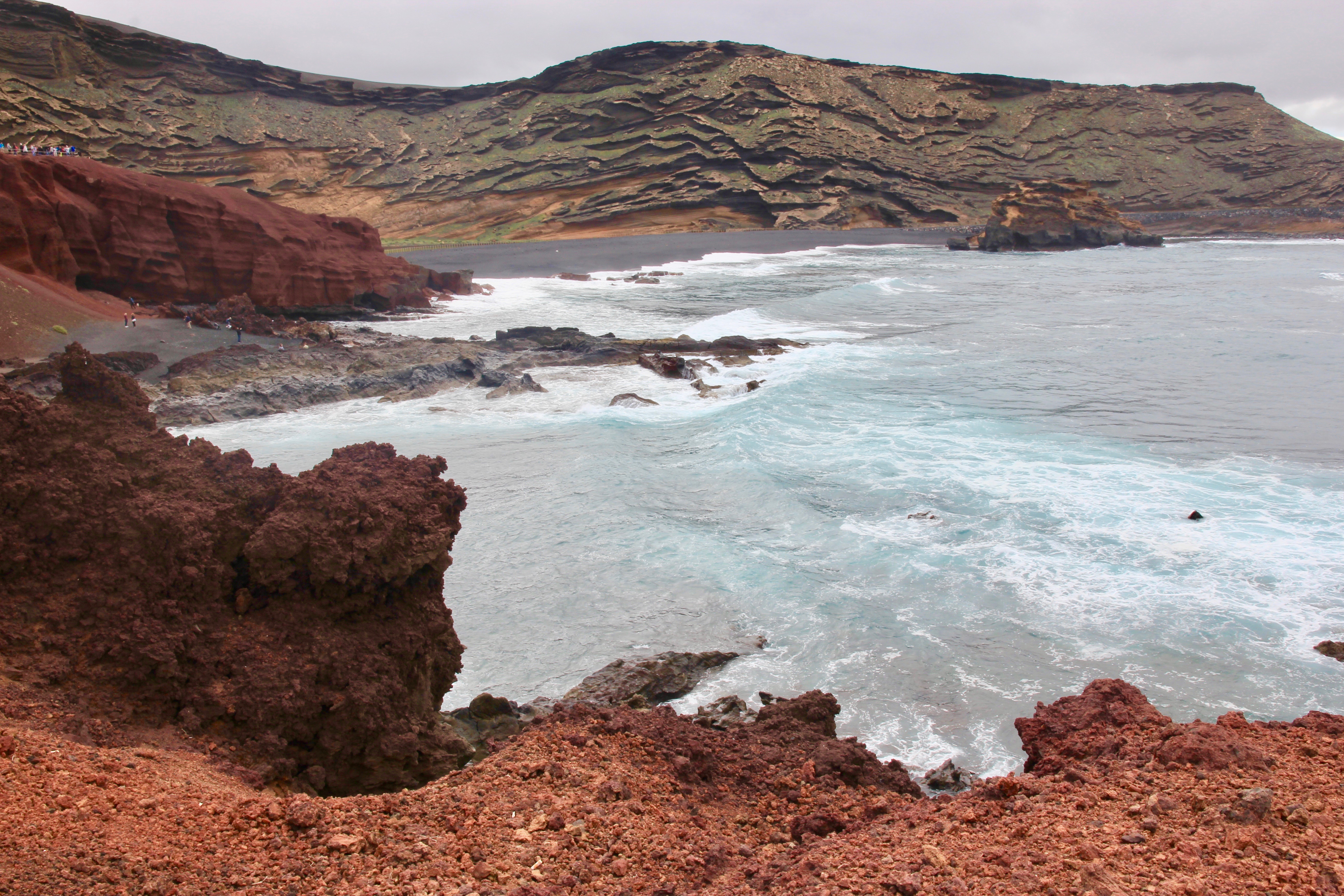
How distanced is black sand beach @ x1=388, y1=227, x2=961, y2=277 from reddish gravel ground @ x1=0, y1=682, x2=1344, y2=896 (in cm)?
3526

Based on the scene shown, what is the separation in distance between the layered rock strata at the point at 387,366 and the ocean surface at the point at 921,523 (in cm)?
64

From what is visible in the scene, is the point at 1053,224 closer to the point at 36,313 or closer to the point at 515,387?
the point at 515,387

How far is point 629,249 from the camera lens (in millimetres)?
48906

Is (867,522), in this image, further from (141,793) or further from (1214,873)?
(141,793)

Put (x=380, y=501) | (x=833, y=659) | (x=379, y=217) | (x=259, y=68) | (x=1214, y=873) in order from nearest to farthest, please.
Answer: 1. (x=1214, y=873)
2. (x=380, y=501)
3. (x=833, y=659)
4. (x=379, y=217)
5. (x=259, y=68)

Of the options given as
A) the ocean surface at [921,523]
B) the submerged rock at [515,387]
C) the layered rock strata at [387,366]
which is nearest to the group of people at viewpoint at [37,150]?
the layered rock strata at [387,366]

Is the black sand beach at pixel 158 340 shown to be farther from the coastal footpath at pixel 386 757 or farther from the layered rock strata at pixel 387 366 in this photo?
the coastal footpath at pixel 386 757

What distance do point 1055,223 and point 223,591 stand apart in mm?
52347

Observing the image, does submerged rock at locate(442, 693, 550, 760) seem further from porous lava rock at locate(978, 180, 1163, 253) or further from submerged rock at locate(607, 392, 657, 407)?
porous lava rock at locate(978, 180, 1163, 253)

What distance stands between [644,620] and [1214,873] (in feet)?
16.6

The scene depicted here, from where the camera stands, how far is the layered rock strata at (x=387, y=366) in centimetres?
1419

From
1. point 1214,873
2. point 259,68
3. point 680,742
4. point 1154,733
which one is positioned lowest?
point 680,742

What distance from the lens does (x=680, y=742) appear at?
144 inches

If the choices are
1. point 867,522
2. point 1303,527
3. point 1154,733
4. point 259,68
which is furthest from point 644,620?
point 259,68
